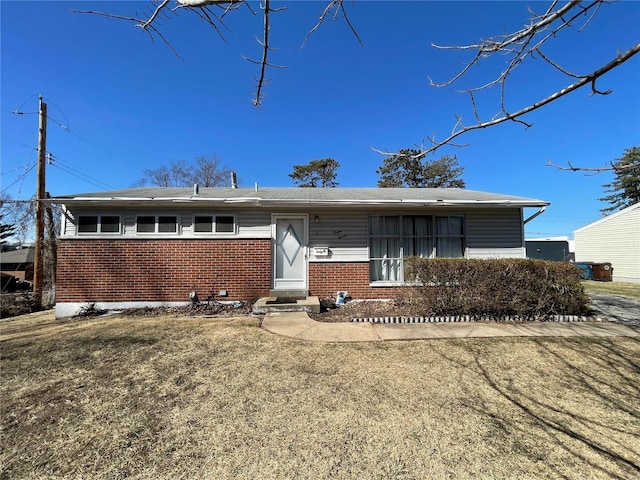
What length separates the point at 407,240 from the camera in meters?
8.75

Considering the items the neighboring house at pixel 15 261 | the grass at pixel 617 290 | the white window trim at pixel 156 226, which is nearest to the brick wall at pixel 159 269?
the white window trim at pixel 156 226

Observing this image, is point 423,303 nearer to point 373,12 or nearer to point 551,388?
point 551,388

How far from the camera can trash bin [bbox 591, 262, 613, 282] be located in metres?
17.3

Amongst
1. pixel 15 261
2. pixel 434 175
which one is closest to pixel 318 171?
pixel 434 175

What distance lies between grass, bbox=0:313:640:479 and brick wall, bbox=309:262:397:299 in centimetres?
338

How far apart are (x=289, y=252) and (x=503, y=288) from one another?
208 inches

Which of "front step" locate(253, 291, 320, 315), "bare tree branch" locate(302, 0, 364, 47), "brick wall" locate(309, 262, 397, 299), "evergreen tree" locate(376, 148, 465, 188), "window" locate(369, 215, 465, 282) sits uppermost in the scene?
"evergreen tree" locate(376, 148, 465, 188)

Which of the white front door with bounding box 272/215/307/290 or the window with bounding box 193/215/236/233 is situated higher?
the window with bounding box 193/215/236/233

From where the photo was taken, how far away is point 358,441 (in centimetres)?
254

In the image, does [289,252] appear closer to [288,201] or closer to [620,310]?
[288,201]

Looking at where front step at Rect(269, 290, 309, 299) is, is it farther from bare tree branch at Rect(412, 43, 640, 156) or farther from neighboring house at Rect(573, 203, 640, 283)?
neighboring house at Rect(573, 203, 640, 283)

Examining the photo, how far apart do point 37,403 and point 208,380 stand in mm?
1748

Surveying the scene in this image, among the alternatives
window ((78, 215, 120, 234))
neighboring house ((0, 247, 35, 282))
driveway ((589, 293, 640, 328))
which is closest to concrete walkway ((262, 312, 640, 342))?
driveway ((589, 293, 640, 328))

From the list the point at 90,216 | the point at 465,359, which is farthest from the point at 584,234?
the point at 90,216
